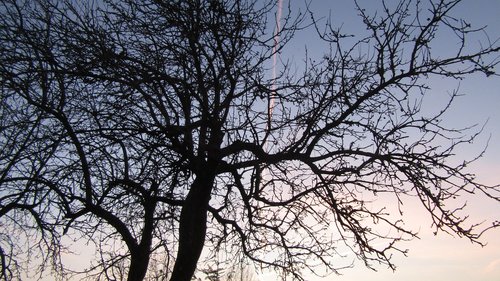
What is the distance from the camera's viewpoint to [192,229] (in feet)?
18.3

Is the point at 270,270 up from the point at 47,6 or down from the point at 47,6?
down

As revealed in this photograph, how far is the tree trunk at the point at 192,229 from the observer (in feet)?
17.7

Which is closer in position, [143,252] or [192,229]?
[192,229]

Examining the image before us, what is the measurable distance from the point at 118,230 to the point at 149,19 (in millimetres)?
3222

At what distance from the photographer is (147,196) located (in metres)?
6.34

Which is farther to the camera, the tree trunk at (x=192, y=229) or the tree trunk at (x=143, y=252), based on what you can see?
the tree trunk at (x=143, y=252)

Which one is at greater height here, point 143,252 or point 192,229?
point 143,252

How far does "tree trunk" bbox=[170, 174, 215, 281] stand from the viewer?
213 inches

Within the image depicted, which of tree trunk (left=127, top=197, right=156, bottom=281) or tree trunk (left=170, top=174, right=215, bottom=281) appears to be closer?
tree trunk (left=170, top=174, right=215, bottom=281)

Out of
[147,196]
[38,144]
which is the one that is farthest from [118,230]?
[38,144]

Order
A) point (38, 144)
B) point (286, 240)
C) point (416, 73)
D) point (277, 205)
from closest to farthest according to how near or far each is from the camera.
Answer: point (416, 73) < point (38, 144) < point (277, 205) < point (286, 240)

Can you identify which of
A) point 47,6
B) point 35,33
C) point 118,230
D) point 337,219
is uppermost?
point 47,6

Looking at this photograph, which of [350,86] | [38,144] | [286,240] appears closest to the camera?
[350,86]

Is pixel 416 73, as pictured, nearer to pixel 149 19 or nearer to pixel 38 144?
pixel 149 19
